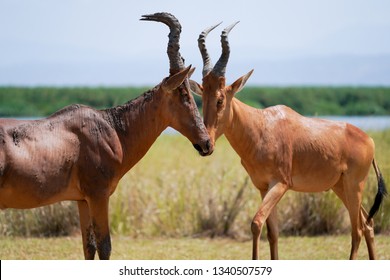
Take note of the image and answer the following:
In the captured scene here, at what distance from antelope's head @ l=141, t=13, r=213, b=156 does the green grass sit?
2.96m

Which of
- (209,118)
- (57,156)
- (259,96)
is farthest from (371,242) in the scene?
(259,96)

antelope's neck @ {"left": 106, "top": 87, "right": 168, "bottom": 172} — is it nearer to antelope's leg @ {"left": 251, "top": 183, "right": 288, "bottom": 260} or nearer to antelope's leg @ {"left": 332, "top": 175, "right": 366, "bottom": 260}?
antelope's leg @ {"left": 251, "top": 183, "right": 288, "bottom": 260}

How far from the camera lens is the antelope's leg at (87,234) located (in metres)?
8.51

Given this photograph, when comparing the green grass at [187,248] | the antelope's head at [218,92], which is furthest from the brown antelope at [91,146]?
the green grass at [187,248]

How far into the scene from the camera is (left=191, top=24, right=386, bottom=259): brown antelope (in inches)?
358

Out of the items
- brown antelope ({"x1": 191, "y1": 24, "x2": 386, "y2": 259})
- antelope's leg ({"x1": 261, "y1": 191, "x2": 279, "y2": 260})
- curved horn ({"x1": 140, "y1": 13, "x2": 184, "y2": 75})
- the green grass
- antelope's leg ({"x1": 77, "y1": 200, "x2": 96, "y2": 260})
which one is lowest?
the green grass

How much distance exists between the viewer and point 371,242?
32.2ft

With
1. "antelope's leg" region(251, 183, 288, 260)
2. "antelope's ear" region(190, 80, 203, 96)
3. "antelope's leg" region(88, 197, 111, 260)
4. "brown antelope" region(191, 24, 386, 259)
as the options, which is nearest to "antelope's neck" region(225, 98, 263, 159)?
"brown antelope" region(191, 24, 386, 259)

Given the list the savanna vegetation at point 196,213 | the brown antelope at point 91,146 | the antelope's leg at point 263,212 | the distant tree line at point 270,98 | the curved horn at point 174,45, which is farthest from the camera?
the distant tree line at point 270,98

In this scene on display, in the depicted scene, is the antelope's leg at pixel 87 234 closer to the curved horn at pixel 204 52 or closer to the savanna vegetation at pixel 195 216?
the curved horn at pixel 204 52

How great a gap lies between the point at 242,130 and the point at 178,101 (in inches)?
44.5

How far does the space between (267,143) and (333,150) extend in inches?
34.8

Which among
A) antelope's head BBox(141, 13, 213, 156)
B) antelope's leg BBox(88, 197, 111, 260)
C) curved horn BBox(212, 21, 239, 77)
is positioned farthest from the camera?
curved horn BBox(212, 21, 239, 77)

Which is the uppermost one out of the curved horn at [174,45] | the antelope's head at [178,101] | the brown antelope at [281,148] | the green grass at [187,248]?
the curved horn at [174,45]
